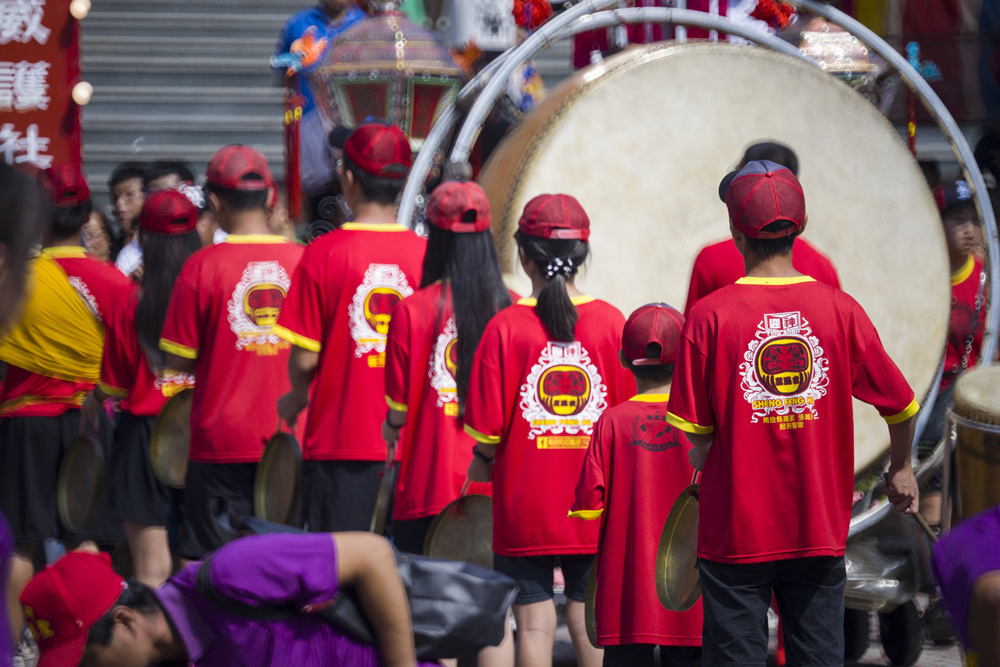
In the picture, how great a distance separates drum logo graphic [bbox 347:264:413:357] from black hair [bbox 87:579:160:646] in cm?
156

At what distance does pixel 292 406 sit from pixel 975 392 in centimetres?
214

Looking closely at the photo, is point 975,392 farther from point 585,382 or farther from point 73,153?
point 73,153

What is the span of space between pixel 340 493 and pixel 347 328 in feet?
1.68

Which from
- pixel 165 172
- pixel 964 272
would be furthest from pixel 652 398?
pixel 165 172

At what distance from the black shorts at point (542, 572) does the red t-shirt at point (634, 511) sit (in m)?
0.27

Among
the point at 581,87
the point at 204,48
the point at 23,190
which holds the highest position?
the point at 204,48

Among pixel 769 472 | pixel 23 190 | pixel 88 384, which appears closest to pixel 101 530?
pixel 88 384

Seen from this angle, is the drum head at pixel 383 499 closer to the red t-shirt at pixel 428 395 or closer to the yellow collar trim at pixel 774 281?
the red t-shirt at pixel 428 395

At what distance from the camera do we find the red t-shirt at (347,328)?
4227 millimetres

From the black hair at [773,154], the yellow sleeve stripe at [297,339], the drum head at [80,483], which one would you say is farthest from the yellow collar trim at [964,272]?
the drum head at [80,483]

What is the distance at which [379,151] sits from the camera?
4.34 metres

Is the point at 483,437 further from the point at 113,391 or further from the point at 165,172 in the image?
the point at 165,172

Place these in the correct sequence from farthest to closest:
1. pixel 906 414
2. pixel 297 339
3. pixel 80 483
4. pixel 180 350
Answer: pixel 80 483 → pixel 180 350 → pixel 297 339 → pixel 906 414

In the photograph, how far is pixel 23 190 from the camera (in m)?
1.80
